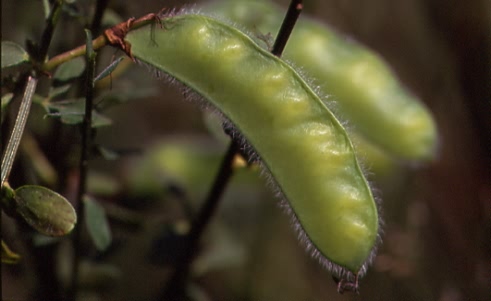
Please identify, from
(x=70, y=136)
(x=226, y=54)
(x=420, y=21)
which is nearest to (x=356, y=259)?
(x=226, y=54)

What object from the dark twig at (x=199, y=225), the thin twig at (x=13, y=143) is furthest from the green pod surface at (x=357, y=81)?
the thin twig at (x=13, y=143)

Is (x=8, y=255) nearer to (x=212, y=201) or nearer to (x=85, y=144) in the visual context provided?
(x=85, y=144)

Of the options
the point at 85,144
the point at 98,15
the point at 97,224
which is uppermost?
the point at 98,15

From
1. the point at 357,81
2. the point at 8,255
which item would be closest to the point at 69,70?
the point at 8,255

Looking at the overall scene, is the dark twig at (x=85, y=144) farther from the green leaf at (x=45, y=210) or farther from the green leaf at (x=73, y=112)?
the green leaf at (x=45, y=210)

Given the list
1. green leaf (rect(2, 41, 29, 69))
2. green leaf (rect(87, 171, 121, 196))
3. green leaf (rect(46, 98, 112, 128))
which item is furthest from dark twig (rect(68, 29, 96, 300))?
green leaf (rect(87, 171, 121, 196))

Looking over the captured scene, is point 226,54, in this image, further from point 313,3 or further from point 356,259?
point 313,3

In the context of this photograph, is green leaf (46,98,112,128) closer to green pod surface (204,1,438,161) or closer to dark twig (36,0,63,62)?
dark twig (36,0,63,62)
